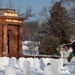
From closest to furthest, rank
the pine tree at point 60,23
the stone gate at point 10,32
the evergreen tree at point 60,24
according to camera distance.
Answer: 1. the stone gate at point 10,32
2. the evergreen tree at point 60,24
3. the pine tree at point 60,23

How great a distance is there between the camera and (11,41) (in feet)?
101

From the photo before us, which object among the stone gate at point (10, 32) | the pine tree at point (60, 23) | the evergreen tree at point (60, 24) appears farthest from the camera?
the pine tree at point (60, 23)

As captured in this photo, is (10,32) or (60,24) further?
(60,24)

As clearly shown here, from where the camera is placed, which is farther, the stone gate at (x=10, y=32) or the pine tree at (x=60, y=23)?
the pine tree at (x=60, y=23)

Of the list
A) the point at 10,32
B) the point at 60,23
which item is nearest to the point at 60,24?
the point at 60,23

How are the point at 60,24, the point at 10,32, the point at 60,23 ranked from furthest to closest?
the point at 60,23
the point at 60,24
the point at 10,32

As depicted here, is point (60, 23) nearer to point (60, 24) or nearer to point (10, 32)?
point (60, 24)

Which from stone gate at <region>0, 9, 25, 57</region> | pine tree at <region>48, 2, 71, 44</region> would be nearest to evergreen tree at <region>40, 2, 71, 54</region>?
pine tree at <region>48, 2, 71, 44</region>

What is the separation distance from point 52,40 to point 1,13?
11991 millimetres

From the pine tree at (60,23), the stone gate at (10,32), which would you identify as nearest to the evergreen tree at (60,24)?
the pine tree at (60,23)

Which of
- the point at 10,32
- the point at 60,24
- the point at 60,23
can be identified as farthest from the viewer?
the point at 60,23

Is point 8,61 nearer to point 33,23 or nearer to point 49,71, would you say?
point 49,71

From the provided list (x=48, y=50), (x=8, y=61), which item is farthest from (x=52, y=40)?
(x=8, y=61)

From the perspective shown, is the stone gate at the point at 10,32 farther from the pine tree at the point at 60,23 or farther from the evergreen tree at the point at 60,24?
the pine tree at the point at 60,23
